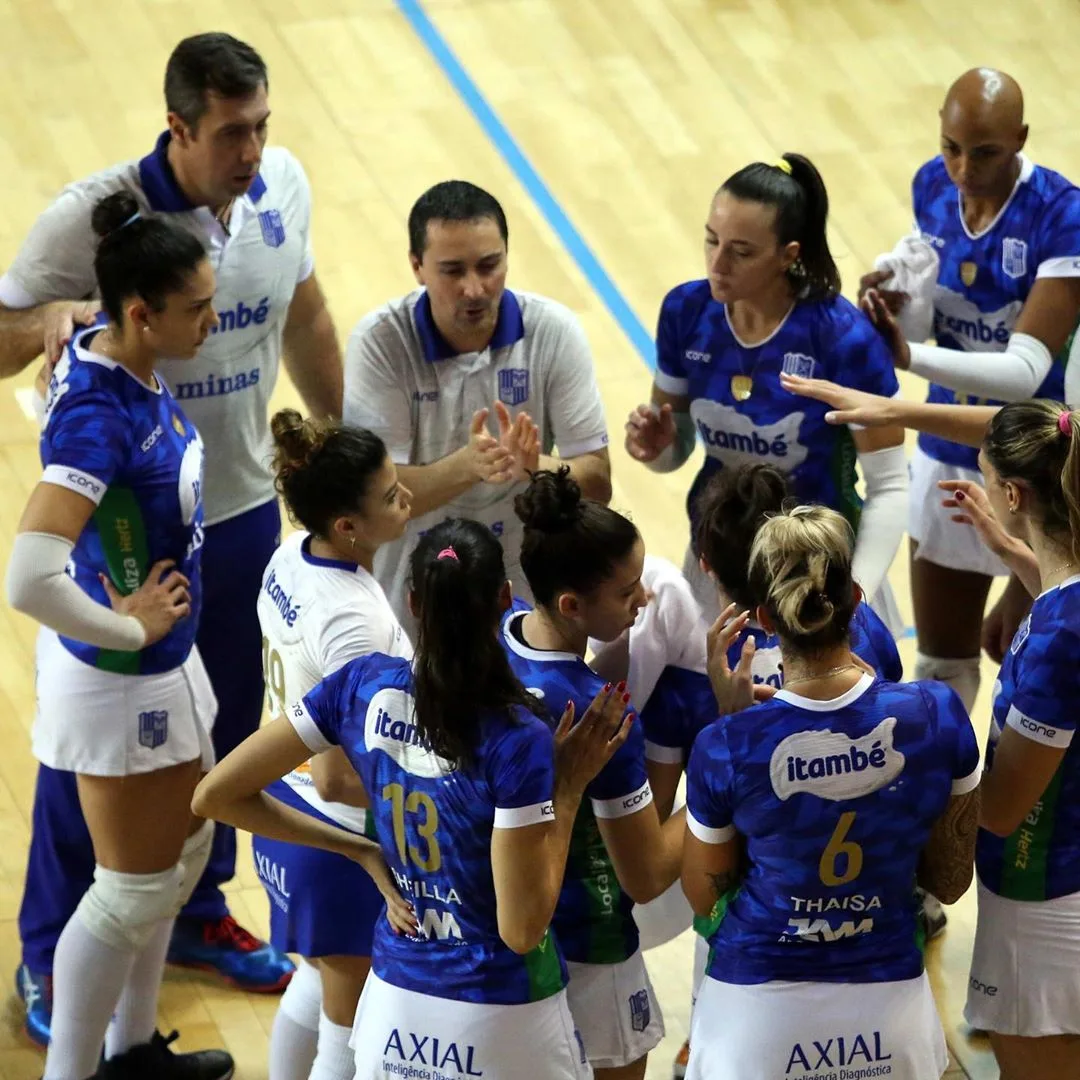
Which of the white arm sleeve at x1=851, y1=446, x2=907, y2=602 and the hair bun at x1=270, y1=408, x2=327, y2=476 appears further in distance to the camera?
the white arm sleeve at x1=851, y1=446, x2=907, y2=602

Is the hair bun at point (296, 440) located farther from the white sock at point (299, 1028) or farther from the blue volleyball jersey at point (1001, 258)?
the blue volleyball jersey at point (1001, 258)

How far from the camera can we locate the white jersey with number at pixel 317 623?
3.52m

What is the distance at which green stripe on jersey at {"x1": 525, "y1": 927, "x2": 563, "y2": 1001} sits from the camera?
3086mm

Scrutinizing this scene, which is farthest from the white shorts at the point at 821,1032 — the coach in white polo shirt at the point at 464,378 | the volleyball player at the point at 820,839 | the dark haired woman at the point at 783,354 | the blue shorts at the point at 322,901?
the coach in white polo shirt at the point at 464,378

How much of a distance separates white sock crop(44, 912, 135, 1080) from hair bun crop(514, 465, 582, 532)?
1.49 metres

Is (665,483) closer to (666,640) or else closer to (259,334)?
(259,334)

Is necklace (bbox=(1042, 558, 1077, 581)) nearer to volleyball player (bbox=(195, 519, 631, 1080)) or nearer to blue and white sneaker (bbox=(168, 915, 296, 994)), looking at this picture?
volleyball player (bbox=(195, 519, 631, 1080))

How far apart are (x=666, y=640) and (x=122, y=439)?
1.17 meters

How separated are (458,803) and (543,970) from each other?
1.16 feet

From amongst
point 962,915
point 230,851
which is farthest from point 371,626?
point 962,915

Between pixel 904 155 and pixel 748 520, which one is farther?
pixel 904 155

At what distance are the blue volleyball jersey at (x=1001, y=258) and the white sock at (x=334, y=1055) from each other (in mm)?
2457

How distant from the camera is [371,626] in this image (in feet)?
11.6

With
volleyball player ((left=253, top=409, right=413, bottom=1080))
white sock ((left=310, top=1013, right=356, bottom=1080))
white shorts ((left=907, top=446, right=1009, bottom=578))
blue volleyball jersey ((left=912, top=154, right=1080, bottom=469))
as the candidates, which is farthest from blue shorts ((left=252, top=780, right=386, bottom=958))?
blue volleyball jersey ((left=912, top=154, right=1080, bottom=469))
